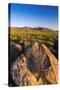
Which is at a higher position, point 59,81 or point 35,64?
point 35,64

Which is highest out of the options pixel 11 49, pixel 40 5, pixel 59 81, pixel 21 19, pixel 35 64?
pixel 40 5

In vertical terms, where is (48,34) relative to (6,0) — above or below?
below

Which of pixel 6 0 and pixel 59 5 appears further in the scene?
pixel 59 5

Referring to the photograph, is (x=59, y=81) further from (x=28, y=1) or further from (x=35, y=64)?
(x=28, y=1)

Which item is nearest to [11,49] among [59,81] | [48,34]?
[48,34]

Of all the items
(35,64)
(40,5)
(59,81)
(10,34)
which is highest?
(40,5)

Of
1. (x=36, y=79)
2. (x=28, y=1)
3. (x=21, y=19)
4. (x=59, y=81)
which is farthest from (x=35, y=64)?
(x=28, y=1)
